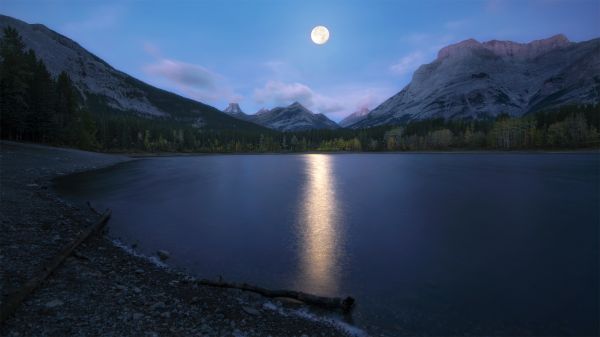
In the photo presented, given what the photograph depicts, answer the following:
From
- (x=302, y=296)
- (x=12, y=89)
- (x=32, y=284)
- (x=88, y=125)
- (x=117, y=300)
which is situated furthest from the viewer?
(x=88, y=125)

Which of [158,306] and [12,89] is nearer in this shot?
[158,306]

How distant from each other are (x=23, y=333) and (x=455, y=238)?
74.9 ft

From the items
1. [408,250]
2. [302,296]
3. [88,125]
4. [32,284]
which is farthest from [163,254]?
[88,125]

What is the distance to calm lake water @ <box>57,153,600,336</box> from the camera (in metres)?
12.0

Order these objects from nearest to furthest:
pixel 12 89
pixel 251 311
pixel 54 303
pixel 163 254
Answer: pixel 54 303 < pixel 251 311 < pixel 163 254 < pixel 12 89

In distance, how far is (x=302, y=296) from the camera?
12.2m

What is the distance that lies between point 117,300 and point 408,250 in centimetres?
1592

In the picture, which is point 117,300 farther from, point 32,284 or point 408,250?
point 408,250

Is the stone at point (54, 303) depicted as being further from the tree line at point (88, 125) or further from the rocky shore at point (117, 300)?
the tree line at point (88, 125)

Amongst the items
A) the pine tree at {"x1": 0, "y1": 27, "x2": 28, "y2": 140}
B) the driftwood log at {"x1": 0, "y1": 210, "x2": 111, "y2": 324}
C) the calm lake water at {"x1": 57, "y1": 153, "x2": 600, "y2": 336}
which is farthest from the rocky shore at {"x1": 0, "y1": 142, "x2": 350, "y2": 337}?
the pine tree at {"x1": 0, "y1": 27, "x2": 28, "y2": 140}

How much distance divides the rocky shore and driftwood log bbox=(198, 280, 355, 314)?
10.5 inches

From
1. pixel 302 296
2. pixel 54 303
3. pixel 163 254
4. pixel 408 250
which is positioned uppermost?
pixel 54 303

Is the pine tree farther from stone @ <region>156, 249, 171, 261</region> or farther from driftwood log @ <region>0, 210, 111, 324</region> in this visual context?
driftwood log @ <region>0, 210, 111, 324</region>

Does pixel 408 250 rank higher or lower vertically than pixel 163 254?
lower
